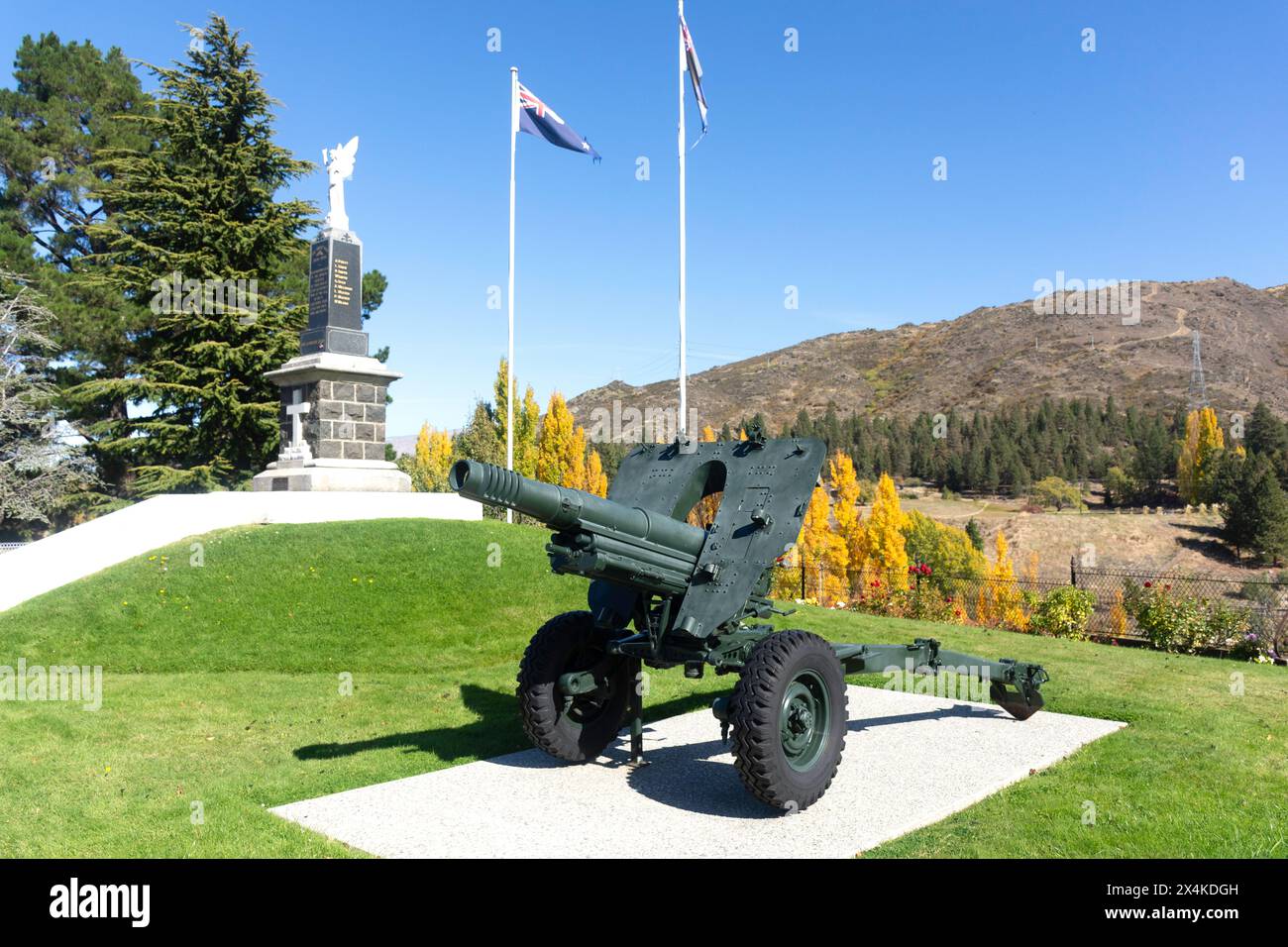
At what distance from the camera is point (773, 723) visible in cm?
472

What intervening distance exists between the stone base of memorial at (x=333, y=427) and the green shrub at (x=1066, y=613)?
10.7 metres

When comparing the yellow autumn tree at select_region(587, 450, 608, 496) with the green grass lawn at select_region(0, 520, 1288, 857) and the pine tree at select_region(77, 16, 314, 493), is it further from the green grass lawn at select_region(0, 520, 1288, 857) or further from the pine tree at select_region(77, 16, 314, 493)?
the green grass lawn at select_region(0, 520, 1288, 857)

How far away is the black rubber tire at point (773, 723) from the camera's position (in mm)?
4691

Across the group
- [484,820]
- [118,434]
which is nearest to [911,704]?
[484,820]

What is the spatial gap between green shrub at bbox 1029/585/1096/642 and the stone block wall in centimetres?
1132

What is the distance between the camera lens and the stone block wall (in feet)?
51.3

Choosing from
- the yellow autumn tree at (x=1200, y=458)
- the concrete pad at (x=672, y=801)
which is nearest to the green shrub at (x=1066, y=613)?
the concrete pad at (x=672, y=801)

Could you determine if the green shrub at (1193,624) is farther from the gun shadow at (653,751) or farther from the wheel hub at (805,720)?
the wheel hub at (805,720)

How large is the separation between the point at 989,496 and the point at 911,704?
89.2 meters

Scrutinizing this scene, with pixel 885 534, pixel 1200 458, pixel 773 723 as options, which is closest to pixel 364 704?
pixel 773 723

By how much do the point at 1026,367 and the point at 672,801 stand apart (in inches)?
5762

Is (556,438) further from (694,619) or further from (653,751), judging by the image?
(694,619)
